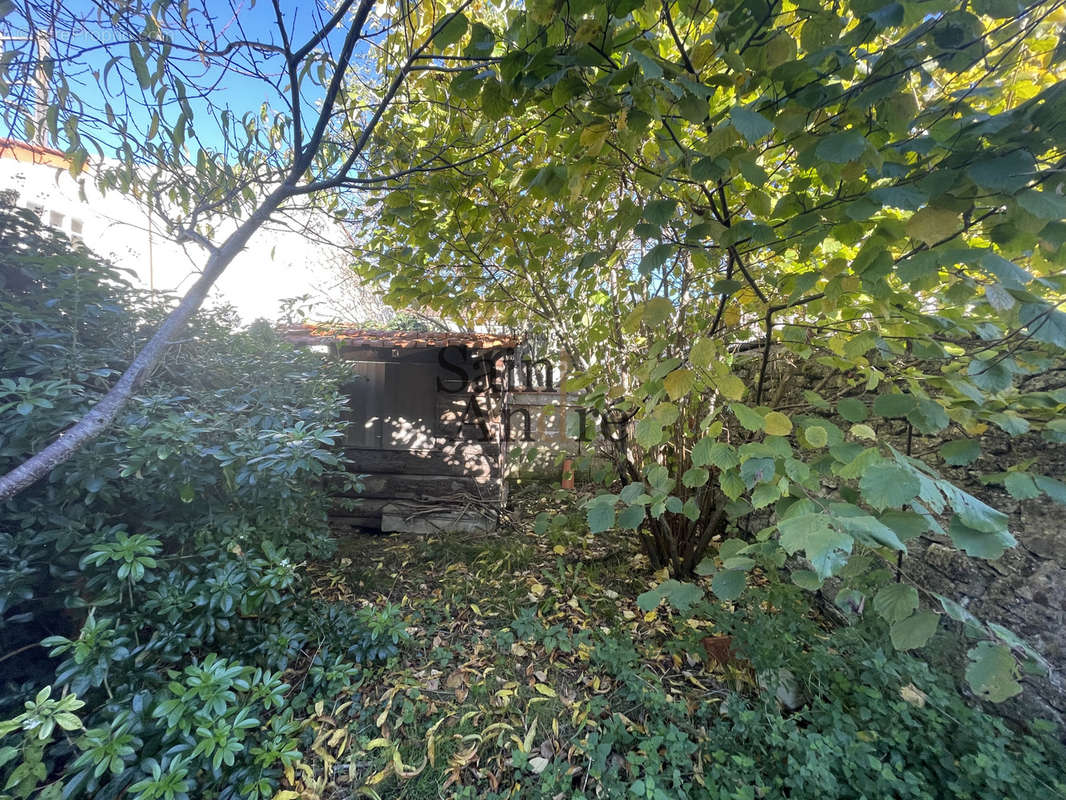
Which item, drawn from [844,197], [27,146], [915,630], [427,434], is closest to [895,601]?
[915,630]

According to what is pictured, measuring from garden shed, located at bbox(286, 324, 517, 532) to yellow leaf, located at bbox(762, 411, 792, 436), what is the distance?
3.01m

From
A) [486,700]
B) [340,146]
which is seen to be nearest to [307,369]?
[340,146]

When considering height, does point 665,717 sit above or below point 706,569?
below

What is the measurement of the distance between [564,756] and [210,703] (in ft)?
4.81

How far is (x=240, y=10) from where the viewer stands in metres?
1.54

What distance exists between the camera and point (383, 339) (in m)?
3.98

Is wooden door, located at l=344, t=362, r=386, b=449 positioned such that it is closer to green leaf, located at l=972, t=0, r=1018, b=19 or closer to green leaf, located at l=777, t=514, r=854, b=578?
green leaf, located at l=777, t=514, r=854, b=578

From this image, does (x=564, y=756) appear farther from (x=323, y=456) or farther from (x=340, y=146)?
(x=340, y=146)

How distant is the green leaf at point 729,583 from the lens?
1.19 m

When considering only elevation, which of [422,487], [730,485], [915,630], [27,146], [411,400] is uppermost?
[27,146]

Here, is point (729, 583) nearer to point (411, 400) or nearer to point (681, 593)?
point (681, 593)

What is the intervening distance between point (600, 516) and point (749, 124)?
4.36ft

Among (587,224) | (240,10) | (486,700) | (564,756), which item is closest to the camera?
(240,10)

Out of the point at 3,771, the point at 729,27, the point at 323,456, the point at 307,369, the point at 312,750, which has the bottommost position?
the point at 312,750
